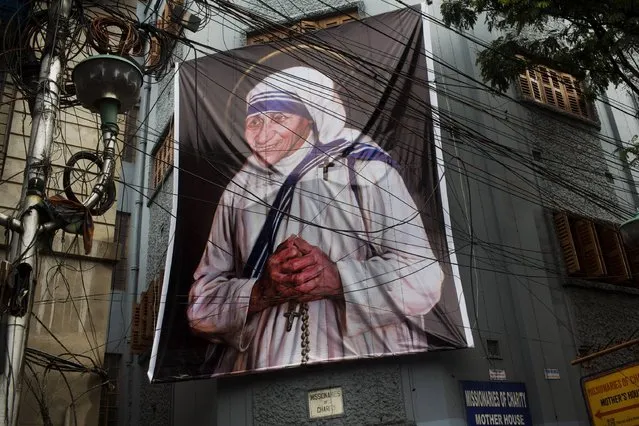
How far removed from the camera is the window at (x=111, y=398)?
12.0 meters

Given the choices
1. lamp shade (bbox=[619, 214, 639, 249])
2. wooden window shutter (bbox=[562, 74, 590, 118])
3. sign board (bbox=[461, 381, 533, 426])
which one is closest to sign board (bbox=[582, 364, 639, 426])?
sign board (bbox=[461, 381, 533, 426])

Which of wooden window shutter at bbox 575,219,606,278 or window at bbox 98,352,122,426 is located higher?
wooden window shutter at bbox 575,219,606,278

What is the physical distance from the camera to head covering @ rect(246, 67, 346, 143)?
31.9ft

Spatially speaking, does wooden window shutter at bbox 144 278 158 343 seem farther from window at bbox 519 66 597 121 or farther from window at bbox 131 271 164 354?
window at bbox 519 66 597 121

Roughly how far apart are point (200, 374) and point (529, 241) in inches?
217

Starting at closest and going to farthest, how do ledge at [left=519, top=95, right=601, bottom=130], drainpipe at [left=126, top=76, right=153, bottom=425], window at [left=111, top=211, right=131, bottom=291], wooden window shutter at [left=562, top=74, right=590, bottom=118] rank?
ledge at [left=519, top=95, right=601, bottom=130]
drainpipe at [left=126, top=76, right=153, bottom=425]
wooden window shutter at [left=562, top=74, right=590, bottom=118]
window at [left=111, top=211, right=131, bottom=291]

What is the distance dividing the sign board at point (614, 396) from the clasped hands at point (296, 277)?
3.37 metres

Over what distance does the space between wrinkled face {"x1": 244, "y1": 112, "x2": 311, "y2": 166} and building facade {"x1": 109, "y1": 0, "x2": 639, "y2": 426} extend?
146 centimetres

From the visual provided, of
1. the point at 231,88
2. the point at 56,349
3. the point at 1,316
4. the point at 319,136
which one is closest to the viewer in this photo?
the point at 1,316

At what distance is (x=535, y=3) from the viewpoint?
27.9 ft

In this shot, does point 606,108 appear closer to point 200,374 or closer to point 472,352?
point 472,352

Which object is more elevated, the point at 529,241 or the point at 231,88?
the point at 231,88

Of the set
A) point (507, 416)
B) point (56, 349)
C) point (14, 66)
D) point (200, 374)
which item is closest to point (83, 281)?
point (56, 349)

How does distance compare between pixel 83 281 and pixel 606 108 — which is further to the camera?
pixel 606 108
